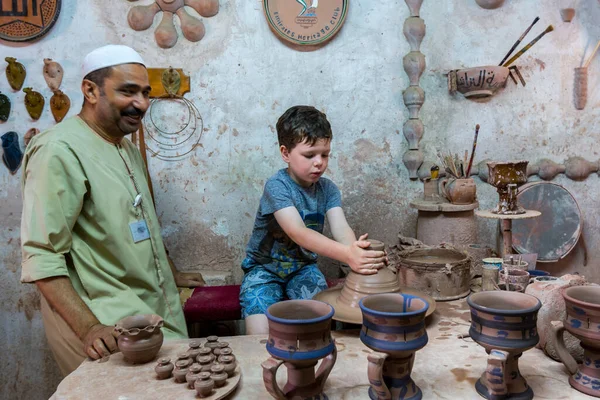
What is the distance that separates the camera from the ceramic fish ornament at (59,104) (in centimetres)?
291

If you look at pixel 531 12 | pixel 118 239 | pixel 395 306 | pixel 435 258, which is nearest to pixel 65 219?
pixel 118 239

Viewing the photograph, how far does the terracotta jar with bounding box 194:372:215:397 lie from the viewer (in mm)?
1195

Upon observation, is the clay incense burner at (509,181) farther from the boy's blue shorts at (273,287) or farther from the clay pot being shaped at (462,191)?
the boy's blue shorts at (273,287)

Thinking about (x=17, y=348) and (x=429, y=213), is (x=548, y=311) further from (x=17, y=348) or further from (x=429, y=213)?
(x=17, y=348)

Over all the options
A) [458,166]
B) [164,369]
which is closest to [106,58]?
[164,369]

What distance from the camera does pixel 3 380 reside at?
3.07 m

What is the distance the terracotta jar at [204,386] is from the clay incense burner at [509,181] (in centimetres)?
165

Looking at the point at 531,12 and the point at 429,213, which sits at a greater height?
the point at 531,12

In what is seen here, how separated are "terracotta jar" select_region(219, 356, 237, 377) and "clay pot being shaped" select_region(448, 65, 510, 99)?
247 centimetres

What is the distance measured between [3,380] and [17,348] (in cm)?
25

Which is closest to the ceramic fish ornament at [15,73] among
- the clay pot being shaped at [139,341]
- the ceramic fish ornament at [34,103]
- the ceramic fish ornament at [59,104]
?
the ceramic fish ornament at [34,103]

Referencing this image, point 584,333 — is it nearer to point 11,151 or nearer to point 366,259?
point 366,259

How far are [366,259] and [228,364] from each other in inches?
26.3

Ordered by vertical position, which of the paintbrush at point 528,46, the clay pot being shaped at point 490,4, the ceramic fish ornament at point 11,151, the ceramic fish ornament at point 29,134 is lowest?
the ceramic fish ornament at point 11,151
